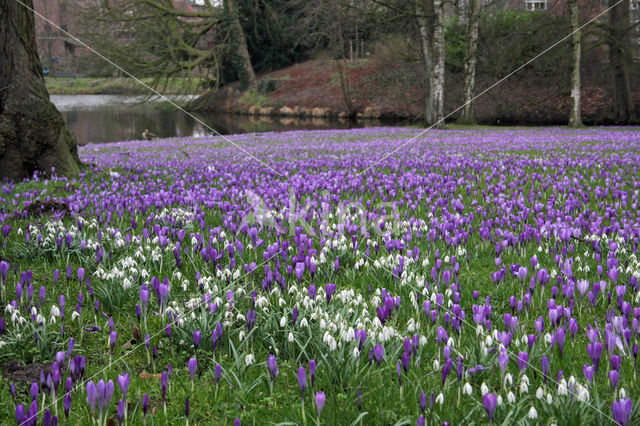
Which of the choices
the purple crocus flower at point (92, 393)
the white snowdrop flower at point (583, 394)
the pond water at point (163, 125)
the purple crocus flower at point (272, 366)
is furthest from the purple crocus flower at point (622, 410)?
the pond water at point (163, 125)

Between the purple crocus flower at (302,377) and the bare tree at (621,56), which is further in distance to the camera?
the bare tree at (621,56)

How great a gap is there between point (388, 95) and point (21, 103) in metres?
41.5

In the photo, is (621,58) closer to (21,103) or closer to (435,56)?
(435,56)

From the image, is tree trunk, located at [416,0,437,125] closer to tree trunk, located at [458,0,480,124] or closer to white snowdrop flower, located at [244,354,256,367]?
tree trunk, located at [458,0,480,124]

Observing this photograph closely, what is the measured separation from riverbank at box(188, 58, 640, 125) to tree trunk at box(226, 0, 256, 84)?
149 centimetres

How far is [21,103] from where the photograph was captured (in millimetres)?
8906

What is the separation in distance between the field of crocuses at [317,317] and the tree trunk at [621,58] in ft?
87.0

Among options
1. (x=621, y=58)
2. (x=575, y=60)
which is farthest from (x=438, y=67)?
(x=621, y=58)

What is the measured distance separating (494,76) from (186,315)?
41692 millimetres

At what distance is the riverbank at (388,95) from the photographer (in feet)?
121

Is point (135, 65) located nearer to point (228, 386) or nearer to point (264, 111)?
point (264, 111)

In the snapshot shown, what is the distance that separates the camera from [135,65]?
38156 millimetres

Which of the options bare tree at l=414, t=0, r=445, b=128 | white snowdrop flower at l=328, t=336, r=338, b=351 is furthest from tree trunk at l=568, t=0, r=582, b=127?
white snowdrop flower at l=328, t=336, r=338, b=351

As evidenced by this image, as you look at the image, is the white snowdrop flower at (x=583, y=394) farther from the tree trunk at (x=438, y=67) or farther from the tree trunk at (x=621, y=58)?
the tree trunk at (x=621, y=58)
